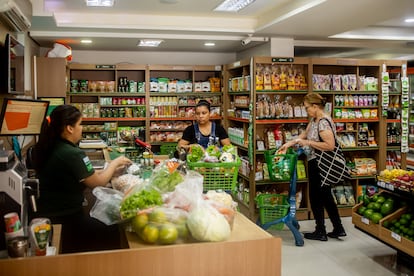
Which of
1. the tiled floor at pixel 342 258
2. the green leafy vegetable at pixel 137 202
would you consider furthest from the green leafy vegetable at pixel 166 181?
the tiled floor at pixel 342 258

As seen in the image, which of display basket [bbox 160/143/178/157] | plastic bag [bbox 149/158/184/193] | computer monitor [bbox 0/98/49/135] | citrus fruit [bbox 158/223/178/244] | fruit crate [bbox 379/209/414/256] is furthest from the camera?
display basket [bbox 160/143/178/157]

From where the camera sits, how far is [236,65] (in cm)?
711

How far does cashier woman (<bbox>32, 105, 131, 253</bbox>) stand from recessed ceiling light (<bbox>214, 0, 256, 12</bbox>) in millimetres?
3110

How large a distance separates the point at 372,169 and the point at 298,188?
1.25 meters

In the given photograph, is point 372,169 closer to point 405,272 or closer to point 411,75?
point 405,272

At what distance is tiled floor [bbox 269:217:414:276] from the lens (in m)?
4.50

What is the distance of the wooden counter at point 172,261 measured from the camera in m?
1.74

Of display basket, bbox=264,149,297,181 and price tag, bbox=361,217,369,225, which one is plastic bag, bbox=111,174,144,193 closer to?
display basket, bbox=264,149,297,181

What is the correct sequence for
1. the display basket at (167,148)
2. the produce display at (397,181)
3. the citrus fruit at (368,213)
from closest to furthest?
the produce display at (397,181) → the citrus fruit at (368,213) → the display basket at (167,148)

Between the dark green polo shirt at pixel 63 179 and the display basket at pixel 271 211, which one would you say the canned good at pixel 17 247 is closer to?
the dark green polo shirt at pixel 63 179

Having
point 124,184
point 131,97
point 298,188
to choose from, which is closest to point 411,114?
point 298,188

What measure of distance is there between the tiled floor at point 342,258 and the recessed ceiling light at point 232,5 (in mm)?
3051

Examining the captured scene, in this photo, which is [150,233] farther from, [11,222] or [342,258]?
[342,258]

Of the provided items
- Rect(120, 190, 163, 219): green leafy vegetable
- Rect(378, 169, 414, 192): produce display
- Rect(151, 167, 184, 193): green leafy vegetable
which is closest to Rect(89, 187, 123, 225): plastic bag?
Rect(120, 190, 163, 219): green leafy vegetable
